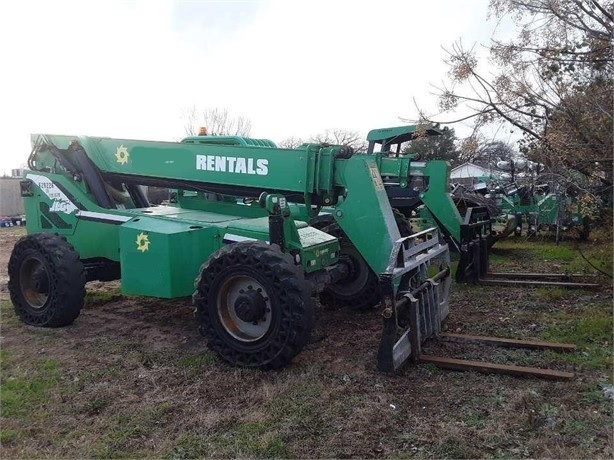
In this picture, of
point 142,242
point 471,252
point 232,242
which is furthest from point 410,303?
point 471,252

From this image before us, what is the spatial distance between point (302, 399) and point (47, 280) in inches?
137

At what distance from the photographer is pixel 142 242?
19.0 ft

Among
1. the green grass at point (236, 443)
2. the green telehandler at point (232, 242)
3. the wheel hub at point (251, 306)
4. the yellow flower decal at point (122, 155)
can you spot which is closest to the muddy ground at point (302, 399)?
the green grass at point (236, 443)

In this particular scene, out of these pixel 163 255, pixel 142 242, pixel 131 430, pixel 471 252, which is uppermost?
Result: pixel 142 242

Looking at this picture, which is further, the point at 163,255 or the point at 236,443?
the point at 163,255

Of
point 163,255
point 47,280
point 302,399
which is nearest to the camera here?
point 302,399

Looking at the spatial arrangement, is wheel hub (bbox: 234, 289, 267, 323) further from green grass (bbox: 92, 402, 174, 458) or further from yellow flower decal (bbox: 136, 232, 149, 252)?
yellow flower decal (bbox: 136, 232, 149, 252)

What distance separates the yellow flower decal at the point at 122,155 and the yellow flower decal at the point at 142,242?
128 centimetres

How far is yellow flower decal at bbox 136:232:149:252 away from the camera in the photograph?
18.9ft

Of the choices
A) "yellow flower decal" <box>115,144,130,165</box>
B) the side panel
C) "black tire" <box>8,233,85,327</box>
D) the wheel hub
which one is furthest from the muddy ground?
"yellow flower decal" <box>115,144,130,165</box>

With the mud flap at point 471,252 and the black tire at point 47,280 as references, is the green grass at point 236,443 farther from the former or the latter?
the mud flap at point 471,252

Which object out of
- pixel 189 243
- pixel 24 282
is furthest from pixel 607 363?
pixel 24 282

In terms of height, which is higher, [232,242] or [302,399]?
[232,242]

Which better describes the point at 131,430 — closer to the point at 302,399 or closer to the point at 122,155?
the point at 302,399
